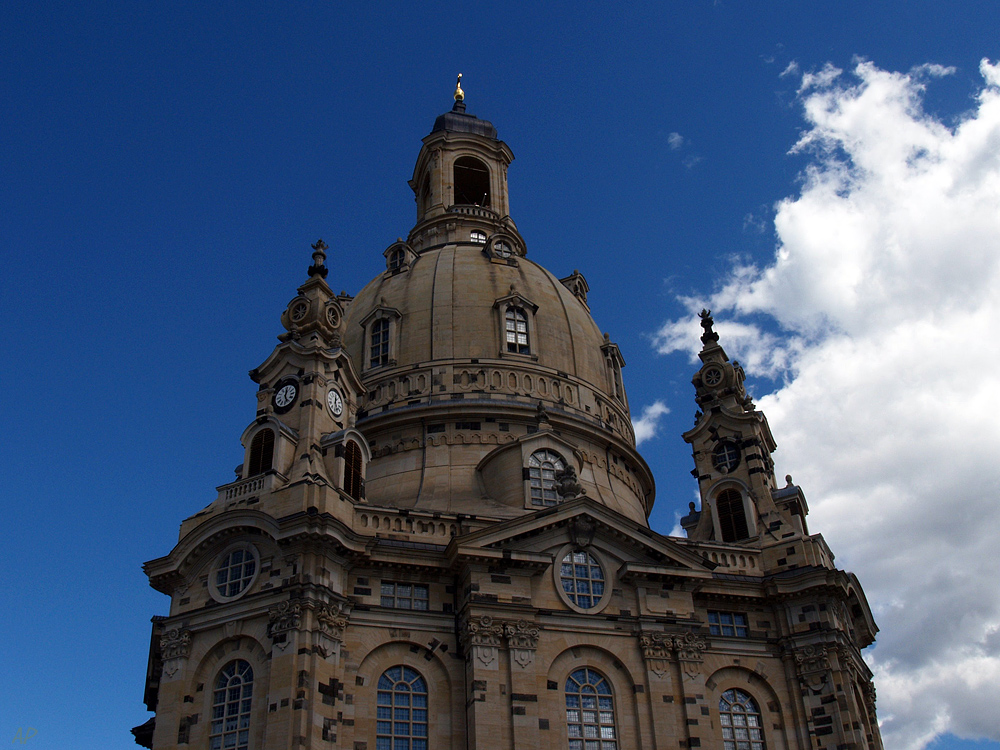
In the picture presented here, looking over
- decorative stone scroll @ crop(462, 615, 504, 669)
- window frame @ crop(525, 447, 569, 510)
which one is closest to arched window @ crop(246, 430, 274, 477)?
decorative stone scroll @ crop(462, 615, 504, 669)

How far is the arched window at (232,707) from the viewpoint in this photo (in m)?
31.7

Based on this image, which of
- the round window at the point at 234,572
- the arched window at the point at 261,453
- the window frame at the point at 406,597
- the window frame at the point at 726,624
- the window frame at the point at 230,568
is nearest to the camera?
the window frame at the point at 230,568

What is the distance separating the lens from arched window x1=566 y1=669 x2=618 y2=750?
3334cm

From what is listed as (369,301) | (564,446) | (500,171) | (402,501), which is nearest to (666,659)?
(564,446)

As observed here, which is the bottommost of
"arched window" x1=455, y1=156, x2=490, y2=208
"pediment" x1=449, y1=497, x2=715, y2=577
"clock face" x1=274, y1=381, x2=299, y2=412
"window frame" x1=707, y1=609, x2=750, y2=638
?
"window frame" x1=707, y1=609, x2=750, y2=638

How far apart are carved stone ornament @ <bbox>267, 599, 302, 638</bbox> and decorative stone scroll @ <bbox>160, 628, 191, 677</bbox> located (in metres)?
3.34

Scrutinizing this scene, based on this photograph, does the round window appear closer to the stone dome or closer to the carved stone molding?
the carved stone molding

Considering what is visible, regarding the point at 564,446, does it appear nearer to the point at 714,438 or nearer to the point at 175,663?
the point at 714,438

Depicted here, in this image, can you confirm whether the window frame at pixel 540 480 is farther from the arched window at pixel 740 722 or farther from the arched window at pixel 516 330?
the arched window at pixel 740 722

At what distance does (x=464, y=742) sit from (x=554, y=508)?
8686mm

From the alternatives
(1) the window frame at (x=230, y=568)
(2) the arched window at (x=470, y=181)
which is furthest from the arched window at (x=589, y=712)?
(2) the arched window at (x=470, y=181)

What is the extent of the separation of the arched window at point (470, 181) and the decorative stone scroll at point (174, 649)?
127 feet

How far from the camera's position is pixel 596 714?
33.9 meters

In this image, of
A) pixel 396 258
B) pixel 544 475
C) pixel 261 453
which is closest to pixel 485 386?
pixel 544 475
